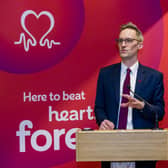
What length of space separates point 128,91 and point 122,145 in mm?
653

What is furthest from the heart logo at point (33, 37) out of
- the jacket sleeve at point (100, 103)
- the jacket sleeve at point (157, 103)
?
the jacket sleeve at point (157, 103)

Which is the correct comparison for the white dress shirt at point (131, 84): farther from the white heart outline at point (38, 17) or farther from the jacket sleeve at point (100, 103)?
the white heart outline at point (38, 17)

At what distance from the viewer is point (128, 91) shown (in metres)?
2.95

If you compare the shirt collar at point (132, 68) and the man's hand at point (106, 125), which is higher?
the shirt collar at point (132, 68)

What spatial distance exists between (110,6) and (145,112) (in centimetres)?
167

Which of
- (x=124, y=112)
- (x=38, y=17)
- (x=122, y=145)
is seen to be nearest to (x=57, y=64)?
(x=38, y=17)

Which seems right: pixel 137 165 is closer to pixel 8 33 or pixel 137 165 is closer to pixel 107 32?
pixel 107 32

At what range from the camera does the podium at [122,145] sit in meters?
2.41

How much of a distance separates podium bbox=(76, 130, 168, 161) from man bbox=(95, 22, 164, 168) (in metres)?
0.42

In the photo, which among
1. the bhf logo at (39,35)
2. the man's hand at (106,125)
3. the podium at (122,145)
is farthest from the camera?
the bhf logo at (39,35)

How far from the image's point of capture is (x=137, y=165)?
283 cm

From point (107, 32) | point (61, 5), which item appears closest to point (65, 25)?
point (61, 5)

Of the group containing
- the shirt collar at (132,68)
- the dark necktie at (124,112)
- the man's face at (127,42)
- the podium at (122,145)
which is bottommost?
the podium at (122,145)

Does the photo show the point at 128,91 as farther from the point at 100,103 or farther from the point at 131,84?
the point at 100,103
